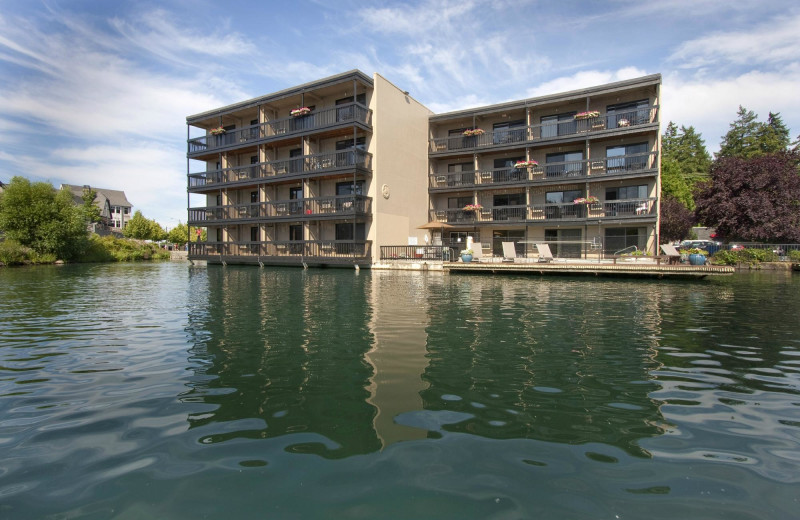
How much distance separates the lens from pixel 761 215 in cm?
2789

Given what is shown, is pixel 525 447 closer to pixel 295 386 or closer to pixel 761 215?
pixel 295 386

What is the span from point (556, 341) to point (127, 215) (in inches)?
3461

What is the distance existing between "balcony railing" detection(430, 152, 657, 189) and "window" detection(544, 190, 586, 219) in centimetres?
139

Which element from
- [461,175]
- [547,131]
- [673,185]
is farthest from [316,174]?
[673,185]

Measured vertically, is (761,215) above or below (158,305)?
above

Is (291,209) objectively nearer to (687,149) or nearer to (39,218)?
(39,218)

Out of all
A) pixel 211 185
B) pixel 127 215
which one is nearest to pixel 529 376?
pixel 211 185

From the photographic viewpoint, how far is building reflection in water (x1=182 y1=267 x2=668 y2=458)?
335cm

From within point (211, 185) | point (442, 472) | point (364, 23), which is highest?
point (364, 23)

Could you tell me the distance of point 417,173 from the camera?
29.4 m

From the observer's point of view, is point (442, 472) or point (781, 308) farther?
point (781, 308)

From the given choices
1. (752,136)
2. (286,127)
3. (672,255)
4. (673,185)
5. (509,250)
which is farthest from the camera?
(752,136)

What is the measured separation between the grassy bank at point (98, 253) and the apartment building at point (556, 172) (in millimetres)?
31467

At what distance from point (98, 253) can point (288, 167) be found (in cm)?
2364
